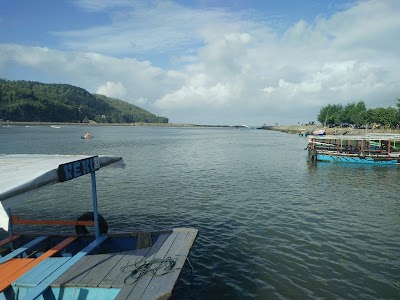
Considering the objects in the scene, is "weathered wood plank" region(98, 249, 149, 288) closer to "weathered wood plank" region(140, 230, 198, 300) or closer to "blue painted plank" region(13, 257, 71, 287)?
"weathered wood plank" region(140, 230, 198, 300)

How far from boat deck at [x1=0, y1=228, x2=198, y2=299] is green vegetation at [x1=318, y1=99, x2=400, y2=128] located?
98.4m

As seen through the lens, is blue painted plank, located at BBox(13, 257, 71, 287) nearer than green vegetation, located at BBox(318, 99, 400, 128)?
Yes

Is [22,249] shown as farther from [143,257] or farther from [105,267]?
[143,257]

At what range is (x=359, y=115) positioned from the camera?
116688 mm

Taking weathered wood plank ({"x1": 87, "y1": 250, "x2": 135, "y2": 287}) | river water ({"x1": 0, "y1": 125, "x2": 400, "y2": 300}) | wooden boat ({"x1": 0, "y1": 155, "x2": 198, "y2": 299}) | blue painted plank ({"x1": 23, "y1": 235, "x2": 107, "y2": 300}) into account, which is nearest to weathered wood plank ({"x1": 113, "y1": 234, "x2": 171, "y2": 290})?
wooden boat ({"x1": 0, "y1": 155, "x2": 198, "y2": 299})

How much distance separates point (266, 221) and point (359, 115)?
11408 centimetres

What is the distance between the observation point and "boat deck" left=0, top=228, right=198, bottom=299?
795 cm

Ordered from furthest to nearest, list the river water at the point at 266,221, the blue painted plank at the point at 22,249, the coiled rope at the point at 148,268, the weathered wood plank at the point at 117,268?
the river water at the point at 266,221, the blue painted plank at the point at 22,249, the coiled rope at the point at 148,268, the weathered wood plank at the point at 117,268

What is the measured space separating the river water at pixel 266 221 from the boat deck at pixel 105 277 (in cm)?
255

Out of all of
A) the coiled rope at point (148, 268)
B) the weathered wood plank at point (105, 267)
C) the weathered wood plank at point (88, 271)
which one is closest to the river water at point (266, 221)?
the coiled rope at point (148, 268)

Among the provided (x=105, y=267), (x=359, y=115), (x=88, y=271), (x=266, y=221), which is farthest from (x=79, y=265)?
(x=359, y=115)

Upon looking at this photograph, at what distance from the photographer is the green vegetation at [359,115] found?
3766 inches

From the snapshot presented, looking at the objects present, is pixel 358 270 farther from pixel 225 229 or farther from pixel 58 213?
pixel 58 213

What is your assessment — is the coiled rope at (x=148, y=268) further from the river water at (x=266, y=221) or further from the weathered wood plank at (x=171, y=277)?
the river water at (x=266, y=221)
